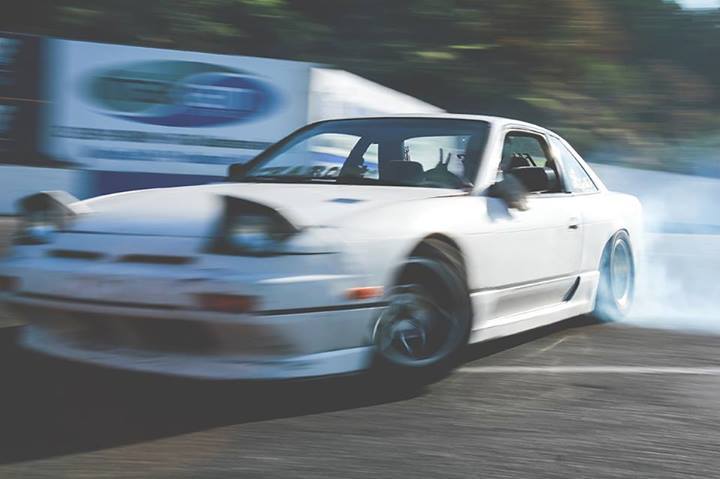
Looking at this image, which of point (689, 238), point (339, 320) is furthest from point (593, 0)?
point (339, 320)

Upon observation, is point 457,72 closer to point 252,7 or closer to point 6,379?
→ point 252,7

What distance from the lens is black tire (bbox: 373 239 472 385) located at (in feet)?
12.8

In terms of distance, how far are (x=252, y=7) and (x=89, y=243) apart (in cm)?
1644

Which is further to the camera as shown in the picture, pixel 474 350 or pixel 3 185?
pixel 3 185

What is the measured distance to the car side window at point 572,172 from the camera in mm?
5697

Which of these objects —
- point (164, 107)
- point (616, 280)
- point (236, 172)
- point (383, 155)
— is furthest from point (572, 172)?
point (164, 107)

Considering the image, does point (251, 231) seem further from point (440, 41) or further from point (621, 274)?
point (440, 41)

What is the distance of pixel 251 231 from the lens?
3.52m

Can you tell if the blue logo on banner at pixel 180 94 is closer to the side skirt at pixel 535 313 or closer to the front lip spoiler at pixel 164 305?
the side skirt at pixel 535 313

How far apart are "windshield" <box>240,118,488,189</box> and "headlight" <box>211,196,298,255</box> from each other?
1.22 meters

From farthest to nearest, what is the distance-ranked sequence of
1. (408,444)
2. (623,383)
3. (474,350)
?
(474,350), (623,383), (408,444)

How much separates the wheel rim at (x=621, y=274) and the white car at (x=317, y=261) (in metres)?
0.82

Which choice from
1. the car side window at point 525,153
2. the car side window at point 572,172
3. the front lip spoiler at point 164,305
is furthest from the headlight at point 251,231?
the car side window at point 572,172

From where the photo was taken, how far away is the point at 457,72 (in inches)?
771
